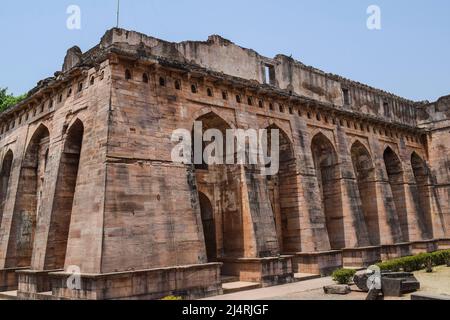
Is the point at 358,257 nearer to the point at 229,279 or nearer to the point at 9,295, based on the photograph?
the point at 229,279

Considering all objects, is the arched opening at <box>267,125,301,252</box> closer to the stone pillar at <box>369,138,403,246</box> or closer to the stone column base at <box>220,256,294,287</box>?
the stone column base at <box>220,256,294,287</box>

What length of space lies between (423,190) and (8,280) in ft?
75.3

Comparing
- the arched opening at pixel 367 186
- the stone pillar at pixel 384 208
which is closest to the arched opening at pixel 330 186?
the arched opening at pixel 367 186

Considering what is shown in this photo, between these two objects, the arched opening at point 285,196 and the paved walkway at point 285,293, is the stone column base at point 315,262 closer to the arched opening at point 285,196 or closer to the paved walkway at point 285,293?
the arched opening at point 285,196

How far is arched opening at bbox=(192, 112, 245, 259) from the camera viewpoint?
15.0 meters

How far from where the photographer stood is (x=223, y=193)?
15.7 meters

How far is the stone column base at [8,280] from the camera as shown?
14.8 metres

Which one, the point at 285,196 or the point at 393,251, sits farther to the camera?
the point at 393,251

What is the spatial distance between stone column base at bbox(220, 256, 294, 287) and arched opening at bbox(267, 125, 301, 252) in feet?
7.63

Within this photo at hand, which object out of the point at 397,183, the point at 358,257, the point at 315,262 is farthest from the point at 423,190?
the point at 315,262

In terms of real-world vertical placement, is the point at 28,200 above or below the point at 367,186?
below
